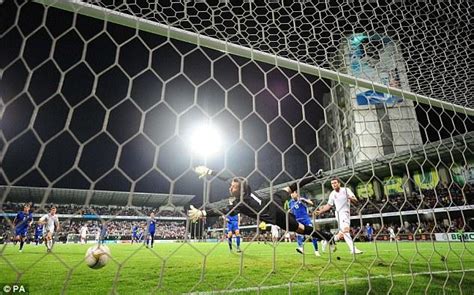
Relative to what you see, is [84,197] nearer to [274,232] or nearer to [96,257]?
[274,232]

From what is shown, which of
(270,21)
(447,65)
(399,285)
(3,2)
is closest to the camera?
(3,2)

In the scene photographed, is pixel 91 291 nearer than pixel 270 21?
Yes

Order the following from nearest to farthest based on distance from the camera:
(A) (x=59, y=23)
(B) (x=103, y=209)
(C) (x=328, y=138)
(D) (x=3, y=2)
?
(D) (x=3, y=2), (A) (x=59, y=23), (B) (x=103, y=209), (C) (x=328, y=138)

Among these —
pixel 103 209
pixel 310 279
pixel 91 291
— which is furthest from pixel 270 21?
pixel 103 209

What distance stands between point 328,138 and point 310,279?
32.5 metres

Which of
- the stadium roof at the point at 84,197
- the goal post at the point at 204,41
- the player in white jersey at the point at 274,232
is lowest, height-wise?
the player in white jersey at the point at 274,232

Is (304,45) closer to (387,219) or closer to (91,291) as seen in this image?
(91,291)

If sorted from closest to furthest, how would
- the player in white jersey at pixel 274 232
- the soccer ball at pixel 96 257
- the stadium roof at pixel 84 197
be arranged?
the player in white jersey at pixel 274 232 → the soccer ball at pixel 96 257 → the stadium roof at pixel 84 197

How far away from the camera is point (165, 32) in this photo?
6.85 feet
